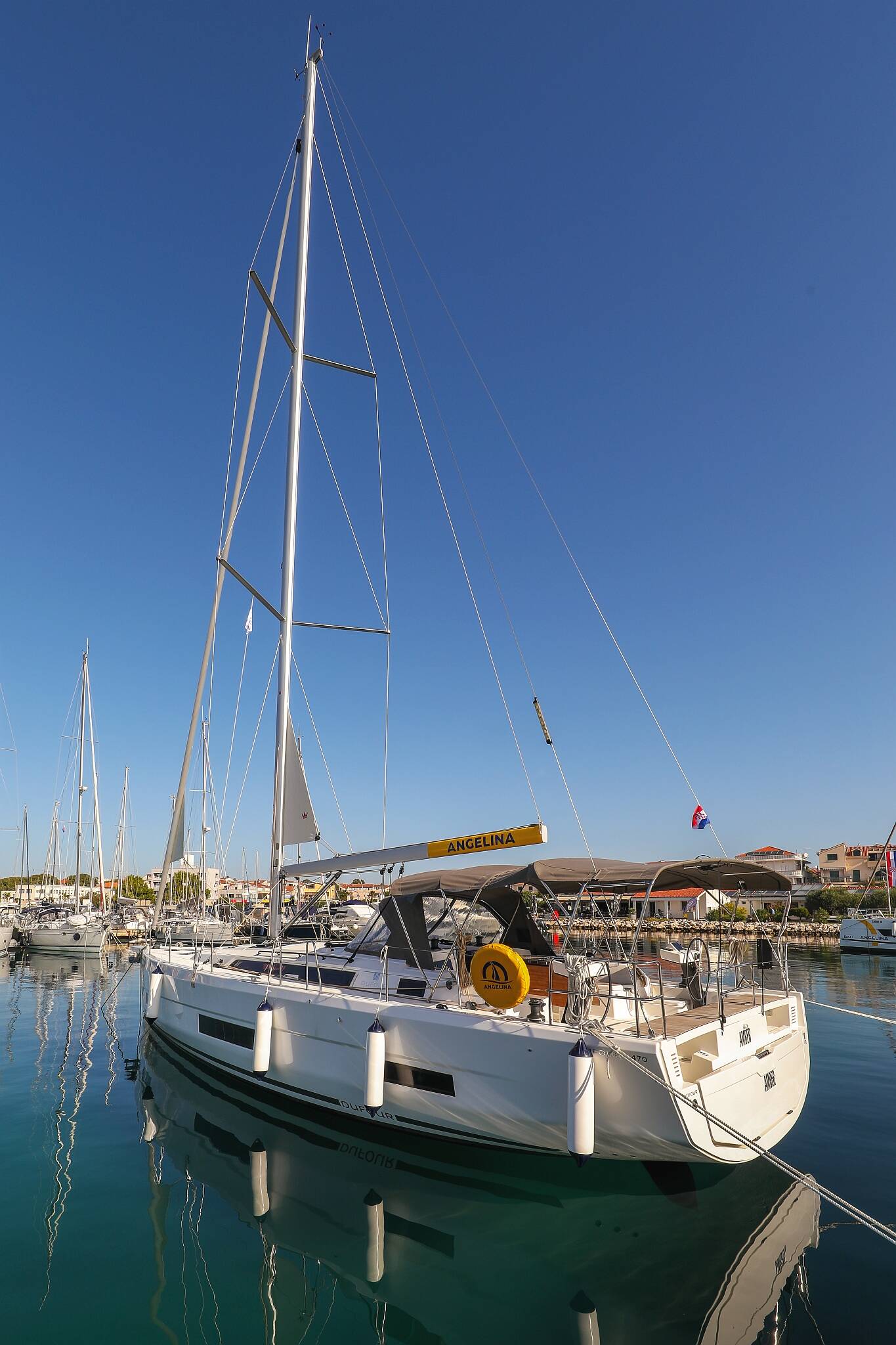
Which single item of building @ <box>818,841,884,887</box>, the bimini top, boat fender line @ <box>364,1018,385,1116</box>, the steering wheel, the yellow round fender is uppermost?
the bimini top

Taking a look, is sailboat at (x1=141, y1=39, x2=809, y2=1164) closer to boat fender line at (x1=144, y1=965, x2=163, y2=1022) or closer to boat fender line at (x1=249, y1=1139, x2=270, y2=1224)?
boat fender line at (x1=249, y1=1139, x2=270, y2=1224)

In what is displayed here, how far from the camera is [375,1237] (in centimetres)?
667

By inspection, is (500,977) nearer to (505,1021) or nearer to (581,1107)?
(505,1021)

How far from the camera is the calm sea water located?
5.36 m

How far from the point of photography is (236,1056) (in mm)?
10875

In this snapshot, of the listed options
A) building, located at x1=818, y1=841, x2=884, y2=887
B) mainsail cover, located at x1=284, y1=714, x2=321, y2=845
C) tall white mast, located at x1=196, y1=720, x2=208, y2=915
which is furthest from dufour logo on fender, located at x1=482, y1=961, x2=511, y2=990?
building, located at x1=818, y1=841, x2=884, y2=887

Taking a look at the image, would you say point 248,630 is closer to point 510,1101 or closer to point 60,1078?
point 60,1078

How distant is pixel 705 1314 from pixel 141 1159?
677 centimetres

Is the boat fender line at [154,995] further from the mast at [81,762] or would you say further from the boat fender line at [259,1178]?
the mast at [81,762]

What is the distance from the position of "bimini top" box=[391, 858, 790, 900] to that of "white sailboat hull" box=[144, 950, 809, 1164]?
1.44 m

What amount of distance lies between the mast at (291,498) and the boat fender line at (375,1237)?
480 centimetres

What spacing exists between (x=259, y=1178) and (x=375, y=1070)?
198 centimetres

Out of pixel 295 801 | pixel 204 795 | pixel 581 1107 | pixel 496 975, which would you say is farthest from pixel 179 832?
pixel 204 795

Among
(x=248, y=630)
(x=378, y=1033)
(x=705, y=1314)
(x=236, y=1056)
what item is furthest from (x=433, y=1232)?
(x=248, y=630)
